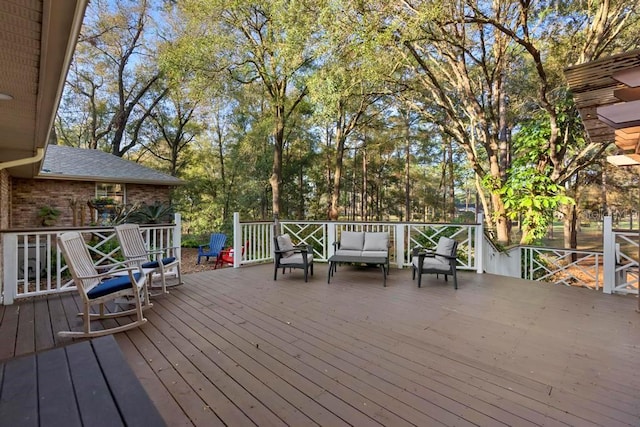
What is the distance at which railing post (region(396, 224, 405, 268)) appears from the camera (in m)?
6.14

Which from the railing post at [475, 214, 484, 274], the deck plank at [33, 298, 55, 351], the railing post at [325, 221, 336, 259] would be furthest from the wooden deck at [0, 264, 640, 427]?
the railing post at [325, 221, 336, 259]

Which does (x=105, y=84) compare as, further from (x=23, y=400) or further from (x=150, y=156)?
(x=23, y=400)

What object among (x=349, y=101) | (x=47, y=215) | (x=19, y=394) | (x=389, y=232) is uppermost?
(x=349, y=101)

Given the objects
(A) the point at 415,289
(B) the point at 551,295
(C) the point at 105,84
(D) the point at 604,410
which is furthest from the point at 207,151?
(D) the point at 604,410

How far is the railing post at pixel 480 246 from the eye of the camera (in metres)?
5.64

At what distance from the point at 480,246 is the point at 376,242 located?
6.45ft

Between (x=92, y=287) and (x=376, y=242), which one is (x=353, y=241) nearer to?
(x=376, y=242)

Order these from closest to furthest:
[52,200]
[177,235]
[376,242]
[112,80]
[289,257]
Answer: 1. [177,235]
2. [289,257]
3. [376,242]
4. [52,200]
5. [112,80]

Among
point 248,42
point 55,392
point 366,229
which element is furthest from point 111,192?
point 55,392

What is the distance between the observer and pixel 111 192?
1093 centimetres

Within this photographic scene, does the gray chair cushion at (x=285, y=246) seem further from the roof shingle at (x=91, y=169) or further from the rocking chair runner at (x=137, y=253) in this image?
the roof shingle at (x=91, y=169)

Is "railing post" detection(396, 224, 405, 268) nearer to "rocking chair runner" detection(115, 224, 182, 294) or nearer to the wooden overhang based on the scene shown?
the wooden overhang

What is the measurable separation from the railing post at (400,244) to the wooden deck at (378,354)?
1.85 meters

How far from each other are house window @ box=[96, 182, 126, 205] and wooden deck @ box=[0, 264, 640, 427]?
7.96 m
